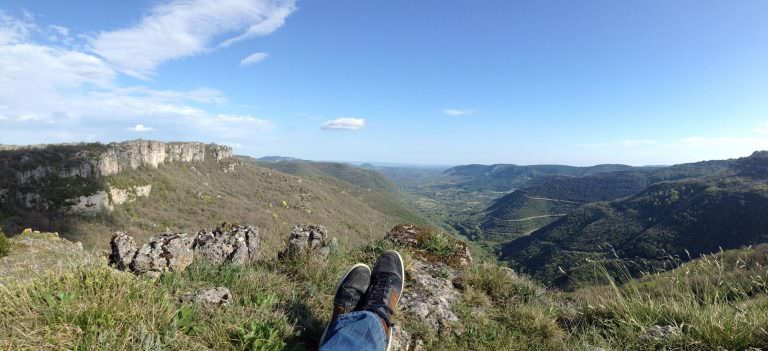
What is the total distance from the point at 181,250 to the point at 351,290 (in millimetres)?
2828

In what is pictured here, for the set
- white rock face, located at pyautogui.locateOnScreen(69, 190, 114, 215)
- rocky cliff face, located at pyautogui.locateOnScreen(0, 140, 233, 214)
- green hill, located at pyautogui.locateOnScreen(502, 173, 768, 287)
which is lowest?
green hill, located at pyautogui.locateOnScreen(502, 173, 768, 287)

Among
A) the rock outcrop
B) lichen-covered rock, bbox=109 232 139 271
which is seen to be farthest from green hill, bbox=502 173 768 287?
lichen-covered rock, bbox=109 232 139 271

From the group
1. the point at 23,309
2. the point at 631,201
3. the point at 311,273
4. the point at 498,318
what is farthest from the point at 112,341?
the point at 631,201

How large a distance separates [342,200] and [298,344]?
467 ft

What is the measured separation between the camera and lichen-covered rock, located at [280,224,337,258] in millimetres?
5605

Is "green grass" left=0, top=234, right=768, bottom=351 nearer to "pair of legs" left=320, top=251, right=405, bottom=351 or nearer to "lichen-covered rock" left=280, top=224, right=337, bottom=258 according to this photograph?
"lichen-covered rock" left=280, top=224, right=337, bottom=258

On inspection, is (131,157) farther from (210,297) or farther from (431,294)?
(431,294)

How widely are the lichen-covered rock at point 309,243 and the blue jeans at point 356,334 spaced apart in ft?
8.17

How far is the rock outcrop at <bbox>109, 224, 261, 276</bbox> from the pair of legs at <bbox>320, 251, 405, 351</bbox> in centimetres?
238

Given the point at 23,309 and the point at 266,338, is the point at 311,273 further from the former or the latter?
the point at 23,309

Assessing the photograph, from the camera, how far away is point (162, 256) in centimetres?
466

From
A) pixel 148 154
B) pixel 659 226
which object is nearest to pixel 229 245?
pixel 148 154

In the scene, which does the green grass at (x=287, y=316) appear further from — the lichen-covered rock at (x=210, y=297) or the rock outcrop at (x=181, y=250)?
the rock outcrop at (x=181, y=250)

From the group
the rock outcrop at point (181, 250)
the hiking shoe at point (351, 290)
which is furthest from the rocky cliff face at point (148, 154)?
the hiking shoe at point (351, 290)
